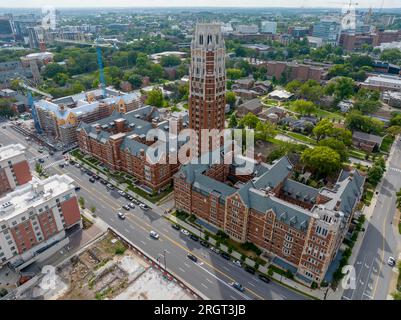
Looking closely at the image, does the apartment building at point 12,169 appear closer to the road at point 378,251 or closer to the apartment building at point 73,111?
the apartment building at point 73,111

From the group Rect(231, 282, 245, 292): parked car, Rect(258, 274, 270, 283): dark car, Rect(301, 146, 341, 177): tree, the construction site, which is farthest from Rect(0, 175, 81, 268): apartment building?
Rect(301, 146, 341, 177): tree

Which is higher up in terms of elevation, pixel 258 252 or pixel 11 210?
pixel 11 210

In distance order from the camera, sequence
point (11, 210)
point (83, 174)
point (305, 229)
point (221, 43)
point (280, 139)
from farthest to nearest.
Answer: point (280, 139)
point (83, 174)
point (221, 43)
point (11, 210)
point (305, 229)

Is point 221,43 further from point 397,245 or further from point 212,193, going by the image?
point 397,245

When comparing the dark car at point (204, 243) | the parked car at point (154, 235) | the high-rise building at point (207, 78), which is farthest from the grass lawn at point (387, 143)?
the parked car at point (154, 235)

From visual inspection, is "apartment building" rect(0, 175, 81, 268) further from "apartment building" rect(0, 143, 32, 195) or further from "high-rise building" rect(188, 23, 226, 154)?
"high-rise building" rect(188, 23, 226, 154)

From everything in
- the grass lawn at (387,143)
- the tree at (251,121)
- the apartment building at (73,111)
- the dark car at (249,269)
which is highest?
the apartment building at (73,111)

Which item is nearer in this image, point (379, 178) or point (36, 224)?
point (36, 224)

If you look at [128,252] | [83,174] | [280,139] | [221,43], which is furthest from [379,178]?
[83,174]
